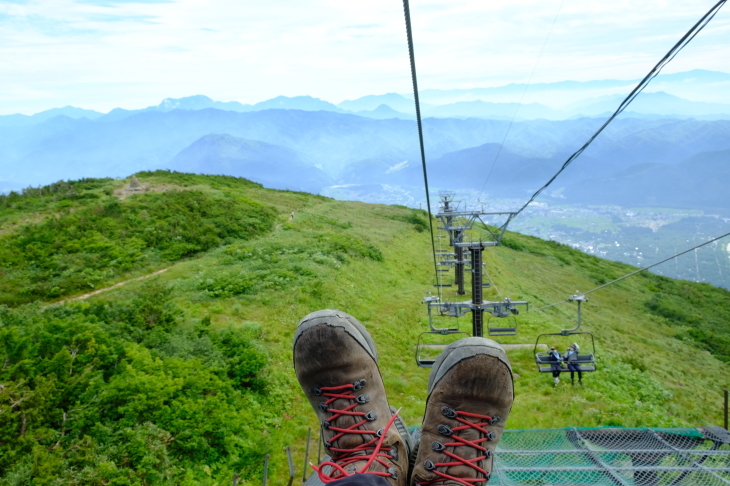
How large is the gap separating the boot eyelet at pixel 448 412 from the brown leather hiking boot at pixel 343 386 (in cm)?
42

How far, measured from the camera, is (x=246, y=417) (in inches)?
266

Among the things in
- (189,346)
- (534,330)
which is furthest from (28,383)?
→ (534,330)

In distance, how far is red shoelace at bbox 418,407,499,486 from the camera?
321 cm

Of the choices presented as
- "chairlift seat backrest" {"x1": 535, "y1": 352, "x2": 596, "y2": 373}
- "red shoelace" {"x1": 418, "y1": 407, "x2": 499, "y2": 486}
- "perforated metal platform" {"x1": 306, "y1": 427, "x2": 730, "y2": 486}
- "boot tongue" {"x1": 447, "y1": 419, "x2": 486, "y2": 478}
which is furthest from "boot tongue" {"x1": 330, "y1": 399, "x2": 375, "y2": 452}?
"chairlift seat backrest" {"x1": 535, "y1": 352, "x2": 596, "y2": 373}

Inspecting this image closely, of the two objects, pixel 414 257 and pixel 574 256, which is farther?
pixel 574 256

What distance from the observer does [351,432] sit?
3469mm

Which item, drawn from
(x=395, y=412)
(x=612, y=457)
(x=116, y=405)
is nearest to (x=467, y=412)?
(x=395, y=412)

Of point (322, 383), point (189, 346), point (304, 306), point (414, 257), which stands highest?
point (322, 383)

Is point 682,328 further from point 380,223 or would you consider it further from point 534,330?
point 380,223

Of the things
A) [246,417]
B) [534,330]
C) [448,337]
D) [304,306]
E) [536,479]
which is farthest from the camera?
[534,330]

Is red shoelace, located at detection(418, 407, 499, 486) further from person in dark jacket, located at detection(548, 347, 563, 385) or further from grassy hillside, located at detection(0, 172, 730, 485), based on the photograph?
person in dark jacket, located at detection(548, 347, 563, 385)

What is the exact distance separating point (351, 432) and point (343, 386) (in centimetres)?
38

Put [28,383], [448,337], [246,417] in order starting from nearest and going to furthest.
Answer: [28,383]
[246,417]
[448,337]

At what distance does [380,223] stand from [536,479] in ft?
110
